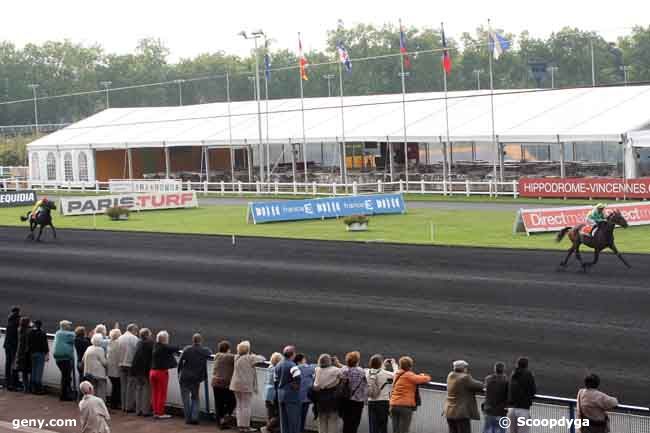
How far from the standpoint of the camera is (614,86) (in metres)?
55.9

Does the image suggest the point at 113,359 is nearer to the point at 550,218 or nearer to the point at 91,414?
the point at 91,414

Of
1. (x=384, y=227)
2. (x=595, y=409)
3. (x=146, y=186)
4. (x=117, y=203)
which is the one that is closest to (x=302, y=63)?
(x=146, y=186)

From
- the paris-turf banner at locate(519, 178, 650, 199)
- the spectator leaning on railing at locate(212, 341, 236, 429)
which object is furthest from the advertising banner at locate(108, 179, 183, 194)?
the spectator leaning on railing at locate(212, 341, 236, 429)

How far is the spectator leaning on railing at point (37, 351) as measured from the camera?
1875 cm

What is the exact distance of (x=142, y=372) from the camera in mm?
17203

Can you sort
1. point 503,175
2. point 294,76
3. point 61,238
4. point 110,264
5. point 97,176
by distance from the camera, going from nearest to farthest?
point 110,264 → point 61,238 → point 503,175 → point 97,176 → point 294,76

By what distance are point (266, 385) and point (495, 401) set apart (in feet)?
11.6

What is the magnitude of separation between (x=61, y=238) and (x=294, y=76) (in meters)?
101

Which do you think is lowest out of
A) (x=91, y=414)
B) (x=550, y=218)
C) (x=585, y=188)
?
(x=91, y=414)

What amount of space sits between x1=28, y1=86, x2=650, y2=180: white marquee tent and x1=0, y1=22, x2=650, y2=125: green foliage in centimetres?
4355

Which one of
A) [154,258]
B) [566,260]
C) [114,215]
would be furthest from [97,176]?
[566,260]

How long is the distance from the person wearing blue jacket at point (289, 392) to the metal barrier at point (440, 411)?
613 mm

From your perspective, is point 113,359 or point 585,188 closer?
point 113,359

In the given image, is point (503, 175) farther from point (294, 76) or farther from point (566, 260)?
point (294, 76)
